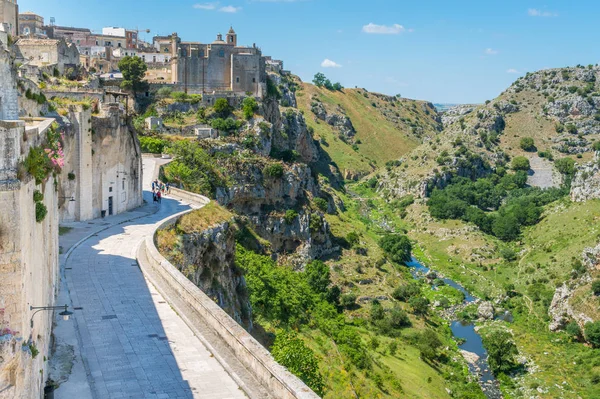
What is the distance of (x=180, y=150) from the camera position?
176ft

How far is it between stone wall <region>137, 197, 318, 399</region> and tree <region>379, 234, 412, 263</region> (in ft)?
171

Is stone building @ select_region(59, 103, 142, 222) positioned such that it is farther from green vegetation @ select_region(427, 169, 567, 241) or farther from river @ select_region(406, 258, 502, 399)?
green vegetation @ select_region(427, 169, 567, 241)

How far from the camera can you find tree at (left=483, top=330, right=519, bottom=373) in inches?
1896

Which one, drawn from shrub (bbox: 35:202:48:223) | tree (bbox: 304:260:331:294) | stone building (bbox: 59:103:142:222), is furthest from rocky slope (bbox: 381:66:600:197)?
shrub (bbox: 35:202:48:223)

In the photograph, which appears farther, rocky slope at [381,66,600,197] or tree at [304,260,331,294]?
rocky slope at [381,66,600,197]

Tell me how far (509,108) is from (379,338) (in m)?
91.5

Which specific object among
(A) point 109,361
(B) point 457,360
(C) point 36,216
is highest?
(C) point 36,216

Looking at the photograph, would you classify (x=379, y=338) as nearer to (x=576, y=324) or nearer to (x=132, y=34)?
(x=576, y=324)

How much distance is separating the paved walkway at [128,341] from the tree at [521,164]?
10093 cm

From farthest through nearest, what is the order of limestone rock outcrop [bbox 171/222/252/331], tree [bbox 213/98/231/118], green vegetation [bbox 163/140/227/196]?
tree [bbox 213/98/231/118] → green vegetation [bbox 163/140/227/196] → limestone rock outcrop [bbox 171/222/252/331]

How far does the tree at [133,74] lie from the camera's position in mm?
69312

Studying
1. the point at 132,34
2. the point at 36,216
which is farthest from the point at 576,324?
the point at 132,34

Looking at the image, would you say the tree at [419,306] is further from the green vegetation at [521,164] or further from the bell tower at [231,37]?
the green vegetation at [521,164]

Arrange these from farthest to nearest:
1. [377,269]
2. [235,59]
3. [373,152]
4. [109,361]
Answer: [373,152]
[235,59]
[377,269]
[109,361]
